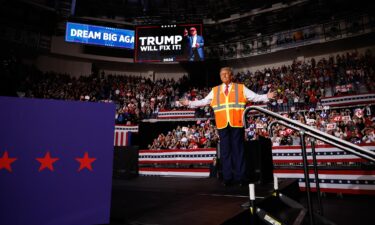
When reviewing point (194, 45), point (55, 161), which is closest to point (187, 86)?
point (194, 45)

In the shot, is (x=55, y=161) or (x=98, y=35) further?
(x=98, y=35)

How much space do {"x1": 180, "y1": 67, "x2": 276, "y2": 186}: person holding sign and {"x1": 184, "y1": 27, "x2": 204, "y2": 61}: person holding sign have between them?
559 inches

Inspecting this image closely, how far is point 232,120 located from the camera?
13.4 ft

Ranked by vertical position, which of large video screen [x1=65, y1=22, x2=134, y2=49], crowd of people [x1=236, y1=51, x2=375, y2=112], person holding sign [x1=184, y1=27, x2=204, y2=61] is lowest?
crowd of people [x1=236, y1=51, x2=375, y2=112]

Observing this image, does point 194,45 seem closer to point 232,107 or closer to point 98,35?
point 98,35

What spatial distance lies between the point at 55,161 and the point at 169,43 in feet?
56.7

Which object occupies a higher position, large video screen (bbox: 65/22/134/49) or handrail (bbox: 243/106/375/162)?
large video screen (bbox: 65/22/134/49)

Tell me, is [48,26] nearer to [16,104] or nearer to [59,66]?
[59,66]

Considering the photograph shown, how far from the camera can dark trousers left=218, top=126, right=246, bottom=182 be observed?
161 inches

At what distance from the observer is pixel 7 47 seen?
19.3m

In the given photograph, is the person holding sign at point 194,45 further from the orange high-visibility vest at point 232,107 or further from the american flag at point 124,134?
the orange high-visibility vest at point 232,107

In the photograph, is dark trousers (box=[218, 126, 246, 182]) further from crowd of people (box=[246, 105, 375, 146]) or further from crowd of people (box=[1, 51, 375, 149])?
crowd of people (box=[1, 51, 375, 149])

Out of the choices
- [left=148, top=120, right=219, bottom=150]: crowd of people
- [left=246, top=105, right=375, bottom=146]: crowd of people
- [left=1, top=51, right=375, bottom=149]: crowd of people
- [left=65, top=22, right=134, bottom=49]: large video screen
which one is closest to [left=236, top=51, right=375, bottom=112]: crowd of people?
[left=1, top=51, right=375, bottom=149]: crowd of people

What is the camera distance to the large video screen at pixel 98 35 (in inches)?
786
